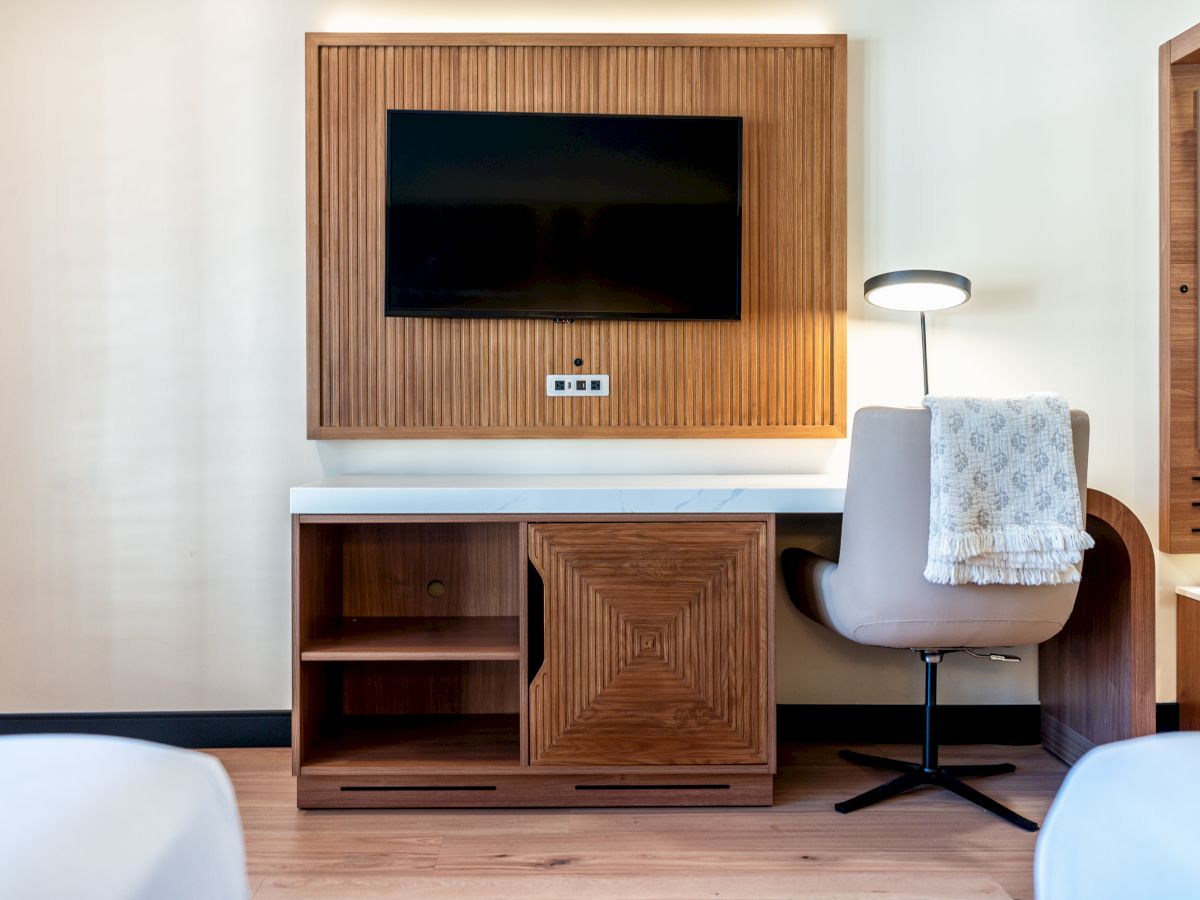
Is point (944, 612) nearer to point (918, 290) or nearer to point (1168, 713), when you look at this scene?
point (918, 290)

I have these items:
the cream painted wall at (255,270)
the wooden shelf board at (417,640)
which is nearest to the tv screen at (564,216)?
the cream painted wall at (255,270)

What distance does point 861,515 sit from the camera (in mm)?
1667

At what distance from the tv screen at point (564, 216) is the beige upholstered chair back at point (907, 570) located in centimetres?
71

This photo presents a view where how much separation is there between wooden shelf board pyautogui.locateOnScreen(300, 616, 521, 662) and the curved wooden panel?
4.85 ft

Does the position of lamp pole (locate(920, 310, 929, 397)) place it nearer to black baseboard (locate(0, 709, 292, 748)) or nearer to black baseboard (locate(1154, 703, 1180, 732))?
black baseboard (locate(1154, 703, 1180, 732))

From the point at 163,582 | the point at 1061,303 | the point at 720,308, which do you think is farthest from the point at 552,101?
the point at 163,582

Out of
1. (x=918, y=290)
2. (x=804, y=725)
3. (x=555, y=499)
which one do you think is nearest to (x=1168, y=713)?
(x=804, y=725)

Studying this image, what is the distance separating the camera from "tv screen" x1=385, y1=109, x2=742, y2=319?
2158 millimetres

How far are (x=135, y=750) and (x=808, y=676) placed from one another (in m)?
1.94

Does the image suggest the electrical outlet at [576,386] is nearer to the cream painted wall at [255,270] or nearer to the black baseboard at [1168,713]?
the cream painted wall at [255,270]

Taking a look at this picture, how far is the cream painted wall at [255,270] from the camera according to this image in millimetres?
2195

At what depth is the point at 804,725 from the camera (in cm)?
226

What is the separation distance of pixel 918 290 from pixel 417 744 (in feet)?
5.78

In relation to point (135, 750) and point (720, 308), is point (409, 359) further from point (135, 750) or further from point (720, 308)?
point (135, 750)
